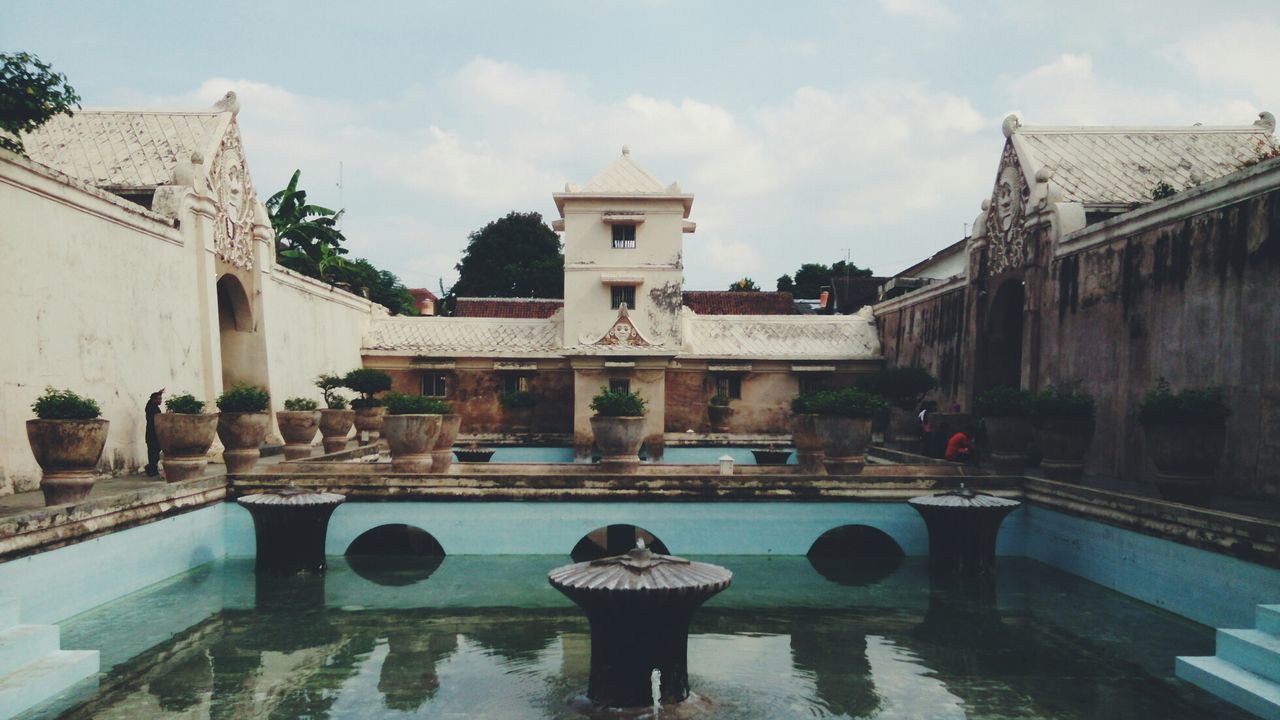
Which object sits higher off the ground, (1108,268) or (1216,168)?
(1216,168)

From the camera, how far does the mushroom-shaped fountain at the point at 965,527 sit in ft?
26.7

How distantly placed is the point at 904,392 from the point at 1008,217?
140 inches

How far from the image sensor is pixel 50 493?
7.08 m

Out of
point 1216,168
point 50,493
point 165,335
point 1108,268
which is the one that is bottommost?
point 50,493

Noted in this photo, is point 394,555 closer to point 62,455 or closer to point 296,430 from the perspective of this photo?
point 296,430

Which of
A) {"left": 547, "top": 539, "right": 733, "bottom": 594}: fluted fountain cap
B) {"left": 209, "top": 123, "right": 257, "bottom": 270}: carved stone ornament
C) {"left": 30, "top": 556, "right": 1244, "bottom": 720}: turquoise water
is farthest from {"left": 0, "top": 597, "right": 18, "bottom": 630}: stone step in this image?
{"left": 209, "top": 123, "right": 257, "bottom": 270}: carved stone ornament

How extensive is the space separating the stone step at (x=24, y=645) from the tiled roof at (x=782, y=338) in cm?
1578

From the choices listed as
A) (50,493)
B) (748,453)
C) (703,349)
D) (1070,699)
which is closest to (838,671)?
(1070,699)

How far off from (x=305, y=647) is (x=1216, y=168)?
1501 centimetres

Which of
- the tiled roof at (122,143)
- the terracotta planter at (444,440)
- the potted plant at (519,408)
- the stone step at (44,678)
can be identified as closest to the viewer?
the stone step at (44,678)

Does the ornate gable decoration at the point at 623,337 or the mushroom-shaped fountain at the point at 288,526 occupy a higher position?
the ornate gable decoration at the point at 623,337

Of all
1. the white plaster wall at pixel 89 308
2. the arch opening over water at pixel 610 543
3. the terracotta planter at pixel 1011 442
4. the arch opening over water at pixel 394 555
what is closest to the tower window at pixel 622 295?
the white plaster wall at pixel 89 308

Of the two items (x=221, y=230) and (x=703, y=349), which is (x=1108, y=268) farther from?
(x=221, y=230)

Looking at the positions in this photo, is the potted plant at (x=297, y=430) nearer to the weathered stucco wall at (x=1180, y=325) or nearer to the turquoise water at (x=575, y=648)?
the turquoise water at (x=575, y=648)
